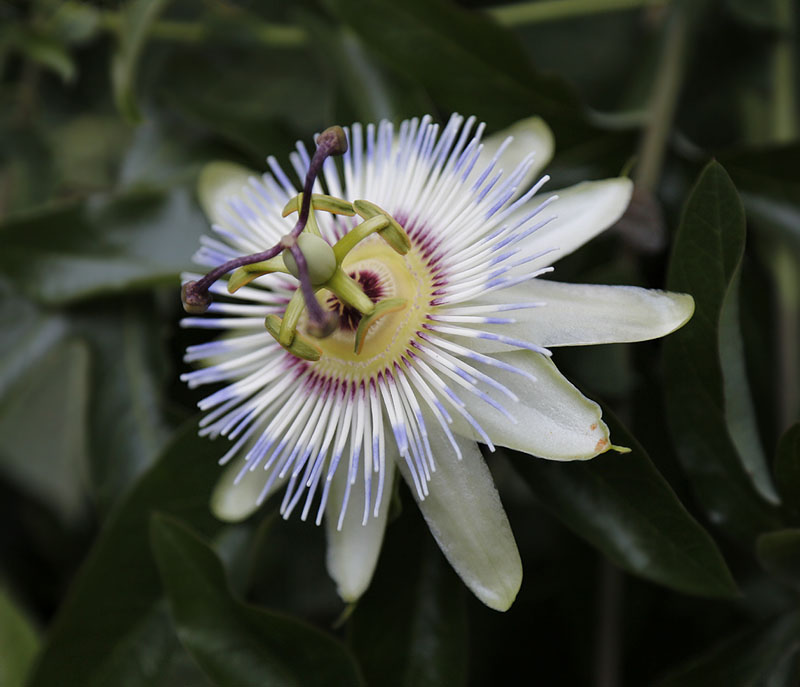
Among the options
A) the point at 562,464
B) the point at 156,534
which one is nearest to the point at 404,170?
the point at 562,464

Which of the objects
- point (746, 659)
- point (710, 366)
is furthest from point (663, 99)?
point (746, 659)

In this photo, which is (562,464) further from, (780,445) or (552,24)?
(552,24)

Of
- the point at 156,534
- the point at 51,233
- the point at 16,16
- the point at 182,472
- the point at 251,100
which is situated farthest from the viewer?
the point at 251,100

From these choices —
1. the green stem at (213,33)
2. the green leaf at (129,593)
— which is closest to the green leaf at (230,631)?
the green leaf at (129,593)

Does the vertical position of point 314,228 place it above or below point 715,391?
above

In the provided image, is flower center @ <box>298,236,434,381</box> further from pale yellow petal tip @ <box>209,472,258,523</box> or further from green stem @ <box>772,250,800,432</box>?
green stem @ <box>772,250,800,432</box>

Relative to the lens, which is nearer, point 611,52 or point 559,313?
point 559,313

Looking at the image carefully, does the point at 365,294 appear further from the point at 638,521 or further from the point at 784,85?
the point at 784,85
